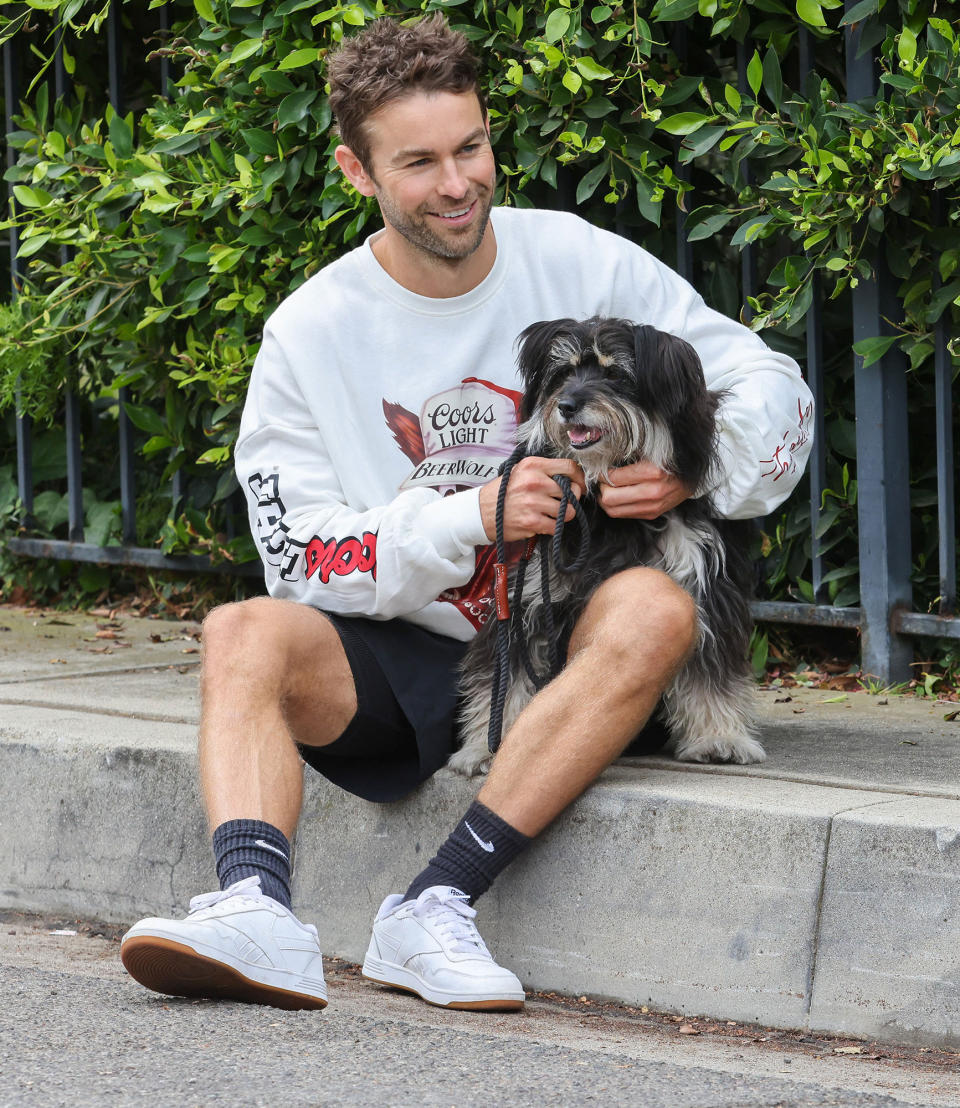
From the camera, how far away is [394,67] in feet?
12.1

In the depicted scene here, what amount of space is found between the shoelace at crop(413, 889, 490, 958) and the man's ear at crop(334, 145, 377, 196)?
170cm

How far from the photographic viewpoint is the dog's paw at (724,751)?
3.65m

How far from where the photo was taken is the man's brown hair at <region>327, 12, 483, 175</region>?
369 centimetres

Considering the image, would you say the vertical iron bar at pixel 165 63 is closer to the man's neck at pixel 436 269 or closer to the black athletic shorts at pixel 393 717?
the man's neck at pixel 436 269

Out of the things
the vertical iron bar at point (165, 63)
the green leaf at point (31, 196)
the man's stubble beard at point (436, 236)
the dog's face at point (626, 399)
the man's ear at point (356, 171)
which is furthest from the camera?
the green leaf at point (31, 196)

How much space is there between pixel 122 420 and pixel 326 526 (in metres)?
2.49

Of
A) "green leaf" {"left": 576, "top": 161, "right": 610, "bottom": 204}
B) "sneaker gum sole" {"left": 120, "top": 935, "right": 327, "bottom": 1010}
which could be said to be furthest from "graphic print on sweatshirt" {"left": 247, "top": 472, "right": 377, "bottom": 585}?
"green leaf" {"left": 576, "top": 161, "right": 610, "bottom": 204}

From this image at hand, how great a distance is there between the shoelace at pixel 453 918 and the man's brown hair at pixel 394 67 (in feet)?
5.74

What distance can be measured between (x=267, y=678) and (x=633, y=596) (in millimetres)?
782

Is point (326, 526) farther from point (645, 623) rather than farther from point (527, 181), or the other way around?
point (527, 181)

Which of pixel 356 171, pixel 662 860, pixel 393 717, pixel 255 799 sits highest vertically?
pixel 356 171

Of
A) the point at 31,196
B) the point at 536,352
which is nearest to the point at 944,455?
the point at 536,352

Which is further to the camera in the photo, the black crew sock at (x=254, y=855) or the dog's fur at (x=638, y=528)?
the dog's fur at (x=638, y=528)

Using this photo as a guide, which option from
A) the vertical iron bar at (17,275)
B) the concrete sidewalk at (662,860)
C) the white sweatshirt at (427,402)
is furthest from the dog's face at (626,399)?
the vertical iron bar at (17,275)
